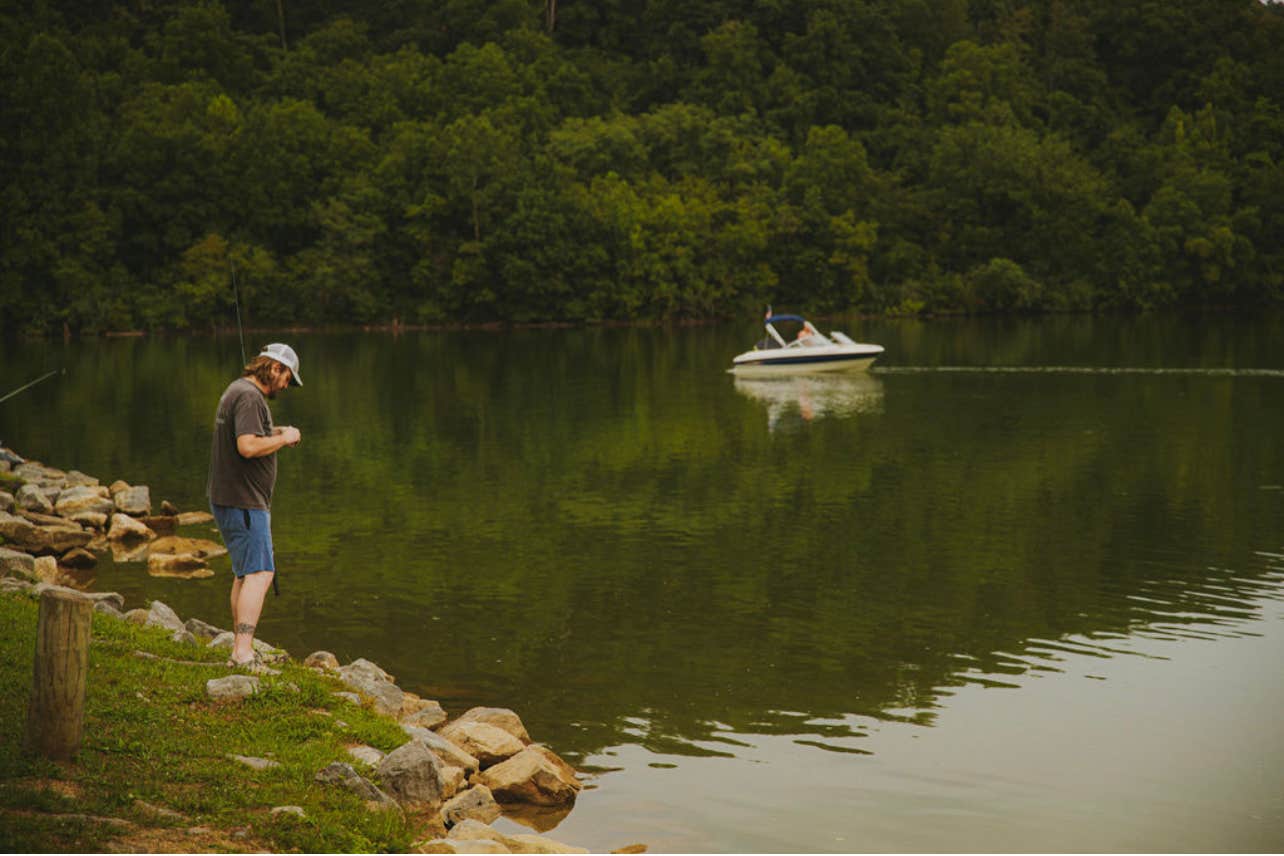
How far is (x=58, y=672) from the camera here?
885 cm

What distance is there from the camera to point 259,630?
1611 cm

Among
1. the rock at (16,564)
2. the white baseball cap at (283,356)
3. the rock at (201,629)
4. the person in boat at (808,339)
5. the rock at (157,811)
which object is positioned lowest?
the rock at (201,629)

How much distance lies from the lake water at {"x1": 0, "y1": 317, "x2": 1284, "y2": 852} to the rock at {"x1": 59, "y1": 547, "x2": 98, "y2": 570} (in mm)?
339

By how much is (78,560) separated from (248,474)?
940 cm

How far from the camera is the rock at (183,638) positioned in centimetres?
1275

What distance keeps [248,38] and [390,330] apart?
40.7 m

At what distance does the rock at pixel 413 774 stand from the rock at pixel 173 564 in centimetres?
995

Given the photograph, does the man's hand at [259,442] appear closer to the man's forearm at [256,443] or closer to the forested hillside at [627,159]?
the man's forearm at [256,443]

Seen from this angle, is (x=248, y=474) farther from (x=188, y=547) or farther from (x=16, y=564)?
(x=188, y=547)

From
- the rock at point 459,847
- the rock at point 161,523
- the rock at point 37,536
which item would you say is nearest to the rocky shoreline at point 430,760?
the rock at point 459,847

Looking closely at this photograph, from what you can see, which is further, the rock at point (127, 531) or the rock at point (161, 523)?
the rock at point (161, 523)

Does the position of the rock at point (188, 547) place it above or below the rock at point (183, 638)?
below

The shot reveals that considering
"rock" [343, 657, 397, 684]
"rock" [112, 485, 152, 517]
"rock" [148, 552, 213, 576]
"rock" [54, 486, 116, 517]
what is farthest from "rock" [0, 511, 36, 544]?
"rock" [343, 657, 397, 684]

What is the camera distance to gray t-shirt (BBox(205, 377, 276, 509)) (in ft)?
37.8
